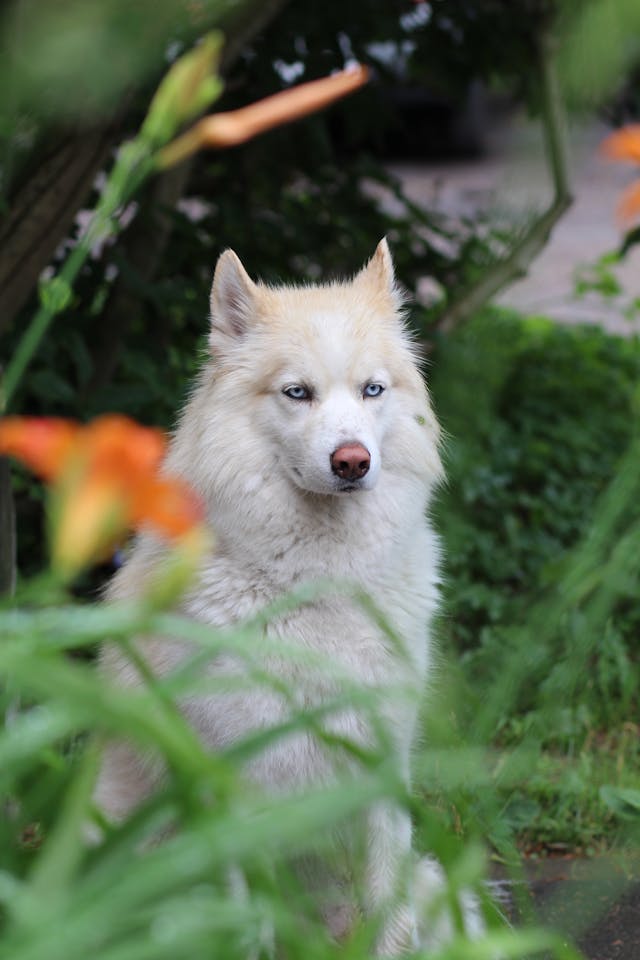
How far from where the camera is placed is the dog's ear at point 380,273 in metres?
2.79

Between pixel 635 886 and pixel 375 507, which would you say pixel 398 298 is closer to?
pixel 375 507

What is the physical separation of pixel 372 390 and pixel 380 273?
1.15 ft

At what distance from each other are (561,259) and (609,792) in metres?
6.51

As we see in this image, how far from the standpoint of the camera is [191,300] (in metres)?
4.10

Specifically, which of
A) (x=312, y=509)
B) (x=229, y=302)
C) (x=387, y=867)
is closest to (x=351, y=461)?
(x=312, y=509)

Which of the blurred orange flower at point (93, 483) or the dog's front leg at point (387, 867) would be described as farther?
the dog's front leg at point (387, 867)

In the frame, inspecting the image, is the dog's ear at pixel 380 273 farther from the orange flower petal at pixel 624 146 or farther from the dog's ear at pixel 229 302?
the orange flower petal at pixel 624 146

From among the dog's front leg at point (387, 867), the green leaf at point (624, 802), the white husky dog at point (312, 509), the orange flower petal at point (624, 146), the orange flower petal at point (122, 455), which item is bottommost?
the dog's front leg at point (387, 867)

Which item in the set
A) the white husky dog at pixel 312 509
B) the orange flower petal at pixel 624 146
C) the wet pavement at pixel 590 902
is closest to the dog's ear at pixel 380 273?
the white husky dog at pixel 312 509

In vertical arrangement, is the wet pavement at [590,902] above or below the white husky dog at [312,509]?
below

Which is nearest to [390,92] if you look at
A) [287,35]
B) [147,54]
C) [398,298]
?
[287,35]

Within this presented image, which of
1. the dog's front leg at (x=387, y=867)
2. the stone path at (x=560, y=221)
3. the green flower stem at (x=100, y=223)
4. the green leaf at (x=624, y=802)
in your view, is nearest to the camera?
the green flower stem at (x=100, y=223)

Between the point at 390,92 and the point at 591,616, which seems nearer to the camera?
the point at 591,616

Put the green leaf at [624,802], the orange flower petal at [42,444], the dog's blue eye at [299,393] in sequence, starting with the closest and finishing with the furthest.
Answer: the orange flower petal at [42,444] < the green leaf at [624,802] < the dog's blue eye at [299,393]
